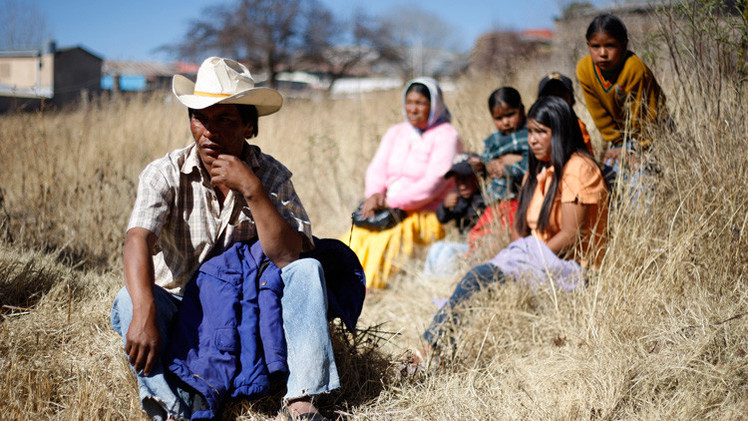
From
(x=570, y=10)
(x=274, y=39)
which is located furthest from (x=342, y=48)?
(x=570, y=10)

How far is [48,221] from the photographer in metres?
3.95

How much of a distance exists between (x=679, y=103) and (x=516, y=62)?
11.8 ft

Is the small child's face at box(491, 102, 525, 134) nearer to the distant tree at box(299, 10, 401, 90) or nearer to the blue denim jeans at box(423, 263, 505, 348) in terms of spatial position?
the blue denim jeans at box(423, 263, 505, 348)

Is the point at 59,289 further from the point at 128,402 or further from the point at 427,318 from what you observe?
the point at 427,318

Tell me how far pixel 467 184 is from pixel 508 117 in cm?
60

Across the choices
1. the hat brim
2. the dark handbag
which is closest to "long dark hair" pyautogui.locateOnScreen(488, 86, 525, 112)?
the dark handbag

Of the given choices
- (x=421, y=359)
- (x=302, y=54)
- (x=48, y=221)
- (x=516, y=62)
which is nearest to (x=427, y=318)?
(x=421, y=359)

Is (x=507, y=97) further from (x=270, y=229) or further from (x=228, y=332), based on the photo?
(x=228, y=332)

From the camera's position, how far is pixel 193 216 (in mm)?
2395

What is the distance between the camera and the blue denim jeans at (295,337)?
2.07 meters

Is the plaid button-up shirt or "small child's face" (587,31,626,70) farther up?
"small child's face" (587,31,626,70)

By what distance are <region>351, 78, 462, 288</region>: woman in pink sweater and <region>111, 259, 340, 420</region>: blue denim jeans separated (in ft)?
7.92

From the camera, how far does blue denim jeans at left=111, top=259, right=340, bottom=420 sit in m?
2.07

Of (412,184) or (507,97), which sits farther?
(412,184)
